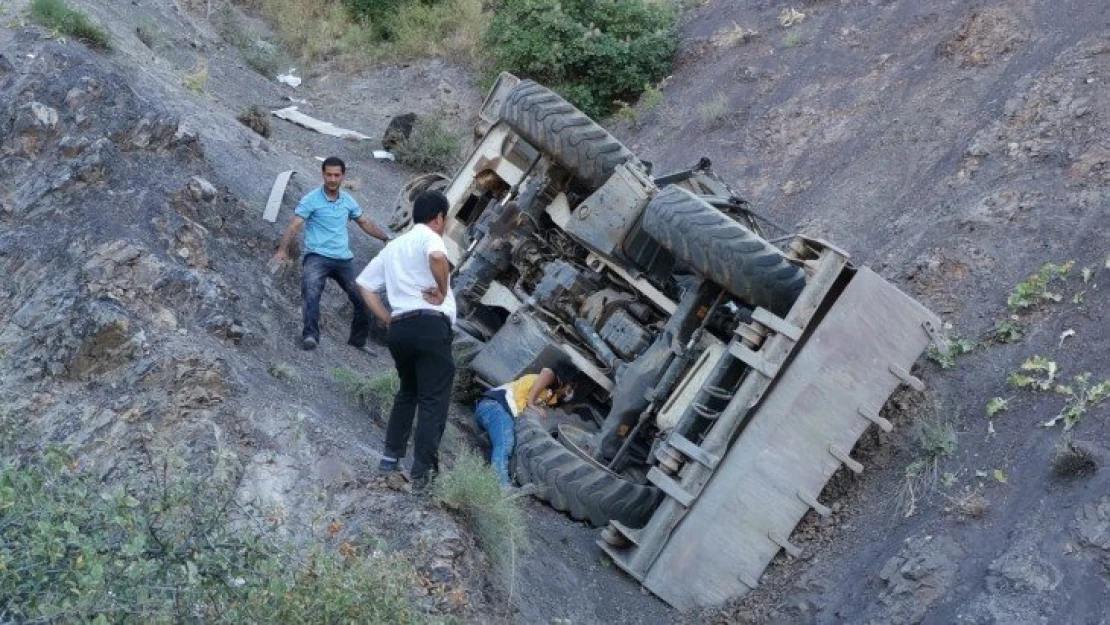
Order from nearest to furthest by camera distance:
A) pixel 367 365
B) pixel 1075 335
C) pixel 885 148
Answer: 1. pixel 1075 335
2. pixel 367 365
3. pixel 885 148

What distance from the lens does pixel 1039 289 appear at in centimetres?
872

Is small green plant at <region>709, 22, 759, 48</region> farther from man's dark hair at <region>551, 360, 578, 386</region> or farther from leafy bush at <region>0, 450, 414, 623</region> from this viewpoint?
leafy bush at <region>0, 450, 414, 623</region>

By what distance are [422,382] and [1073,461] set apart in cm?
343

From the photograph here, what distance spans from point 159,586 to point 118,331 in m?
3.06

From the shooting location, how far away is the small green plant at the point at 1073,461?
6.96 meters

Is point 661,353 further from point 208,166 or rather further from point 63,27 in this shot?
point 63,27

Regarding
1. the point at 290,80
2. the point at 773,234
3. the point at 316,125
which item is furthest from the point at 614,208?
the point at 290,80

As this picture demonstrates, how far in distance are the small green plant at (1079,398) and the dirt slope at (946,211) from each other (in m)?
0.05

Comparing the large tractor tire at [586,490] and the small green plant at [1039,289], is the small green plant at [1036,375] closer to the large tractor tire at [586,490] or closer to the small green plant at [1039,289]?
the small green plant at [1039,289]

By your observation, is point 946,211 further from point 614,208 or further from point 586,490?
point 586,490

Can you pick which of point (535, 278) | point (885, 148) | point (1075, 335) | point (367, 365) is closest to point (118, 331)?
point (367, 365)

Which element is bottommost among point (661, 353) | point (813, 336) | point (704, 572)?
point (704, 572)

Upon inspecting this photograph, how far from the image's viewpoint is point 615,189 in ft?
30.1

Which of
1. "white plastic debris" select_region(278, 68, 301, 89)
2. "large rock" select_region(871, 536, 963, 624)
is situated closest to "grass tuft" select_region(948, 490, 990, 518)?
"large rock" select_region(871, 536, 963, 624)
